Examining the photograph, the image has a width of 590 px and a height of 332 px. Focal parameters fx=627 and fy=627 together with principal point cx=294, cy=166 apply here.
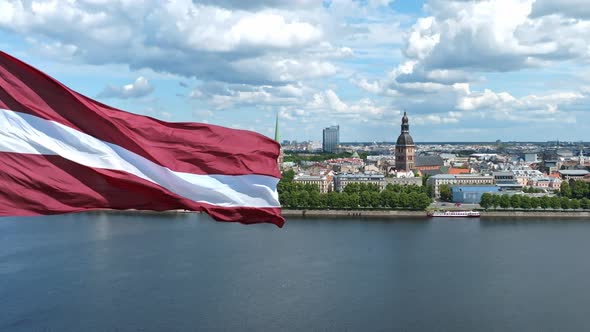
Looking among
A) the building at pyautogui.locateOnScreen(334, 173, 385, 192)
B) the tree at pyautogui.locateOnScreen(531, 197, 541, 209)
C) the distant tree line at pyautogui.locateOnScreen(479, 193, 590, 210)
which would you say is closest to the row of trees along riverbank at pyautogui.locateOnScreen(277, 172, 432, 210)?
the distant tree line at pyautogui.locateOnScreen(479, 193, 590, 210)

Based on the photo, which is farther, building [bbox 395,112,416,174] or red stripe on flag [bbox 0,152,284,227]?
building [bbox 395,112,416,174]

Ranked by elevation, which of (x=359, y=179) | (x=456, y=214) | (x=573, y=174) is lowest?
(x=456, y=214)

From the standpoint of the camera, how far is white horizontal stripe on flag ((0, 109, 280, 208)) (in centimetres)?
204

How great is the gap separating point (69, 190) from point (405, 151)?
3444 centimetres

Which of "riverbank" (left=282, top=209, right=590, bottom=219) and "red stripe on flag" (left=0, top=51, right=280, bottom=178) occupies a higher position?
"red stripe on flag" (left=0, top=51, right=280, bottom=178)

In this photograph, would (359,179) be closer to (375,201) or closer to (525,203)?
(375,201)

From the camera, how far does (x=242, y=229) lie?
1605cm

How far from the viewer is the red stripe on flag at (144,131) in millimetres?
2018

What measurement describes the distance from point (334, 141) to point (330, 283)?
8478 centimetres

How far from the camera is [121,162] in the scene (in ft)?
7.16

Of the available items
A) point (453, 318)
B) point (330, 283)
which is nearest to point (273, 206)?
point (453, 318)

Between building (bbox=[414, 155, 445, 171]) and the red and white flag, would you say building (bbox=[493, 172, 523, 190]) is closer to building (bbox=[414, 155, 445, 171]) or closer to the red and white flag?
building (bbox=[414, 155, 445, 171])

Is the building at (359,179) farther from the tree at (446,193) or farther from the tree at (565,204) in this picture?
the tree at (565,204)

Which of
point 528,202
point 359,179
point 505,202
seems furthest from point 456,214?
point 359,179
